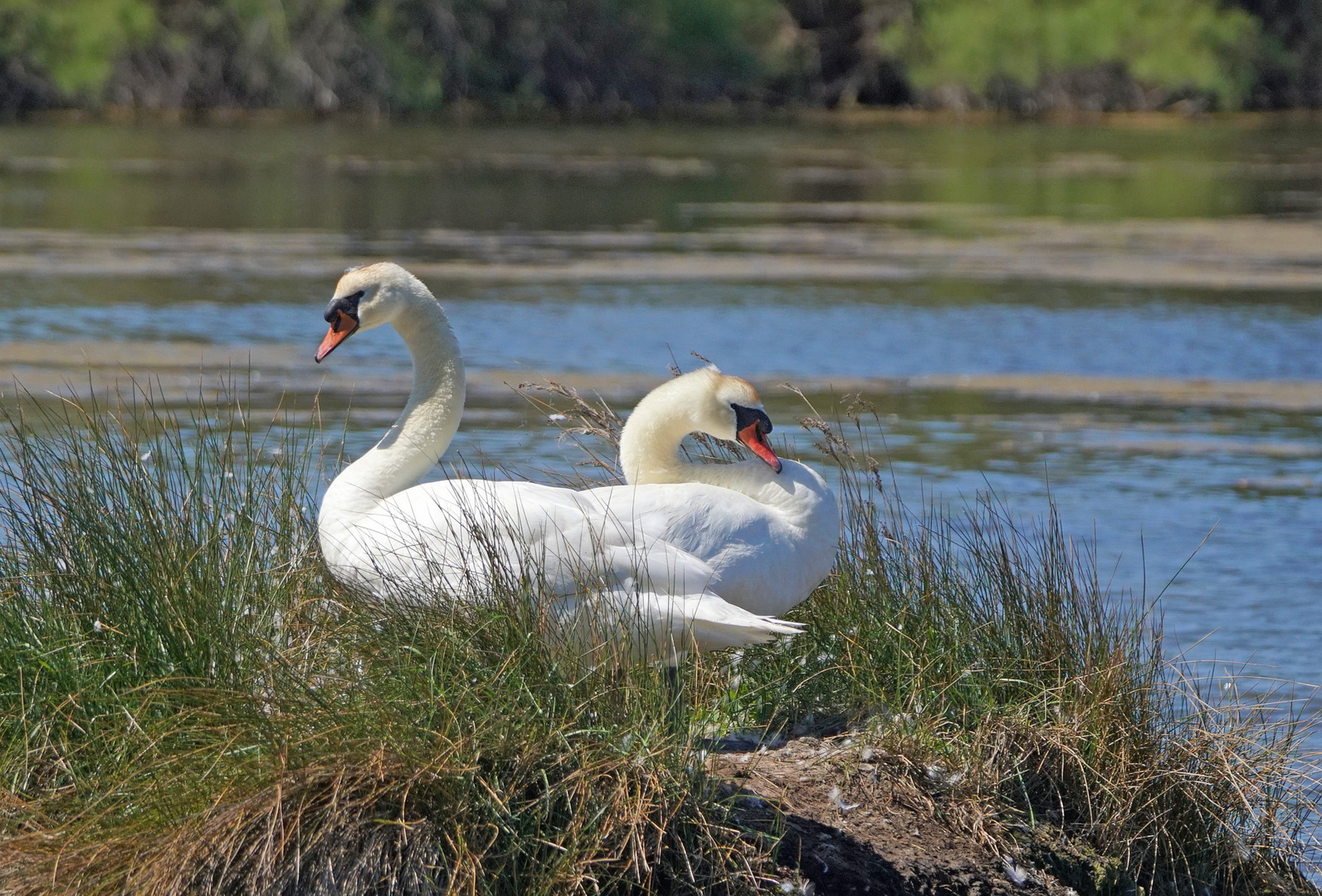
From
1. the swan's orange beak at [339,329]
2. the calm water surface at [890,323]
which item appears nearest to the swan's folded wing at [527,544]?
the swan's orange beak at [339,329]

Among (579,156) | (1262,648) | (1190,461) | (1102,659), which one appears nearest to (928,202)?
(579,156)

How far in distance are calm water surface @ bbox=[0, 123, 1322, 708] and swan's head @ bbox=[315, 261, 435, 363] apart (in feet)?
6.09

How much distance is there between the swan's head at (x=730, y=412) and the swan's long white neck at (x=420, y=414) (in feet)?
2.62

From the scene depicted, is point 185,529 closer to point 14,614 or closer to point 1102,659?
point 14,614

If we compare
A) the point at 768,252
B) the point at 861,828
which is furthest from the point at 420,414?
the point at 768,252

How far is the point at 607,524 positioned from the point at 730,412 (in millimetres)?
Result: 599

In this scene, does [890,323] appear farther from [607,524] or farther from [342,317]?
[607,524]

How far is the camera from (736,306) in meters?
17.6

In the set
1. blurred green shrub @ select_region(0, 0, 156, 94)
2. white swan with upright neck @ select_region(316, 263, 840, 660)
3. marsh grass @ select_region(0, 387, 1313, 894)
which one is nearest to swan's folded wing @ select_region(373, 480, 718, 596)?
white swan with upright neck @ select_region(316, 263, 840, 660)

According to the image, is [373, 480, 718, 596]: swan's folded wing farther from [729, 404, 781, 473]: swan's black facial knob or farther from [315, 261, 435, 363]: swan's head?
[315, 261, 435, 363]: swan's head

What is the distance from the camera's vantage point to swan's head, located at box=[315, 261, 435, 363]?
573cm

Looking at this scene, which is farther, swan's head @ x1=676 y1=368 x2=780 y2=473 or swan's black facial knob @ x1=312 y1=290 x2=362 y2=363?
swan's black facial knob @ x1=312 y1=290 x2=362 y2=363

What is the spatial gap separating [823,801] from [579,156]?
32388mm

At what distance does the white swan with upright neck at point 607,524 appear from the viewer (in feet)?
15.3
